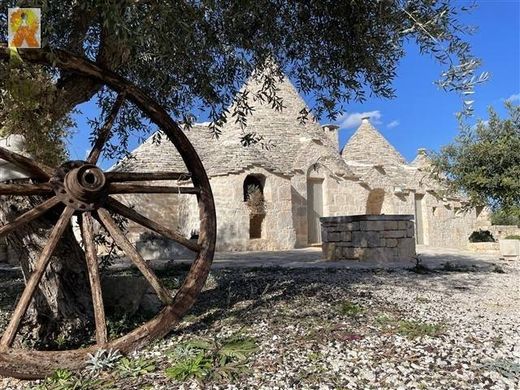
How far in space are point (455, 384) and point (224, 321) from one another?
6.65 ft

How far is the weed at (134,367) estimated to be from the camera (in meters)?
3.06

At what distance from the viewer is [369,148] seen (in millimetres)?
25625

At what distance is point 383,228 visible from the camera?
10.8 meters

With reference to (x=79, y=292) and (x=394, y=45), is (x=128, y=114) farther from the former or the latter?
(x=394, y=45)

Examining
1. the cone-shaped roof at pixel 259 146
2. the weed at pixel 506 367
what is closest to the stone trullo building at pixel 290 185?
the cone-shaped roof at pixel 259 146

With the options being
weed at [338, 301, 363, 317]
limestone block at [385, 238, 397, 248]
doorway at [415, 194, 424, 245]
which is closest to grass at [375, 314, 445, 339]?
weed at [338, 301, 363, 317]

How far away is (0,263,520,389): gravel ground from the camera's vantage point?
2.93 metres

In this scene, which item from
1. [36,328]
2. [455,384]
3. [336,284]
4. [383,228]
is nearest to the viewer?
[455,384]

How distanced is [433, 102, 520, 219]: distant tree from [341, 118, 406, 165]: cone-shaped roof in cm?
879

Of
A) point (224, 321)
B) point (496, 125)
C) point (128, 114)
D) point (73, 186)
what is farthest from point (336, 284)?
point (496, 125)

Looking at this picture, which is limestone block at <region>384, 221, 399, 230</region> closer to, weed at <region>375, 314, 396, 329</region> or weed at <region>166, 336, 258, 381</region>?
weed at <region>375, 314, 396, 329</region>

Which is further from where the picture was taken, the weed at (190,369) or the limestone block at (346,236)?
the limestone block at (346,236)

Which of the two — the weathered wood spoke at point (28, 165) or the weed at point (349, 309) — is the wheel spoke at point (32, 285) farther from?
the weed at point (349, 309)

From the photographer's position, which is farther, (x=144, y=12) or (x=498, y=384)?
(x=144, y=12)
